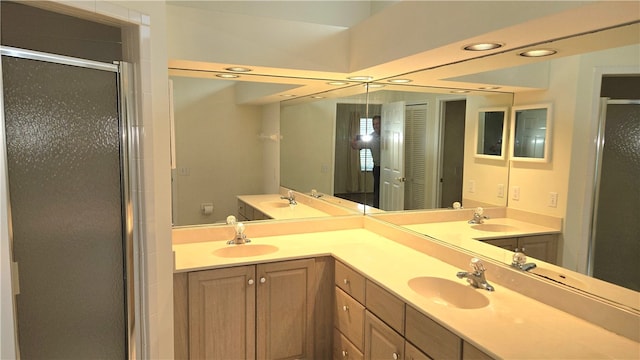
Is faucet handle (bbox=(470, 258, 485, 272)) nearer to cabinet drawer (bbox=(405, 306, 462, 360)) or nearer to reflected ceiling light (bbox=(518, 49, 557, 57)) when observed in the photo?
cabinet drawer (bbox=(405, 306, 462, 360))

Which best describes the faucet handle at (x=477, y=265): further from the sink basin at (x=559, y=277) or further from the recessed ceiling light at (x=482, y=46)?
the recessed ceiling light at (x=482, y=46)

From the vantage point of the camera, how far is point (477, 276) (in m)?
1.99

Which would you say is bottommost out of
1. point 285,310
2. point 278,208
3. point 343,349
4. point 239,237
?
point 343,349

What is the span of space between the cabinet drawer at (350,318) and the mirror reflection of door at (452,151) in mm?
830

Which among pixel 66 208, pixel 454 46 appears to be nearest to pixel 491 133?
pixel 454 46

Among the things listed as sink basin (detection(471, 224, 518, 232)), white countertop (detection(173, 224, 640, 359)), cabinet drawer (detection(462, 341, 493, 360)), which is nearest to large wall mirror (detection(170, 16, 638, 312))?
sink basin (detection(471, 224, 518, 232))

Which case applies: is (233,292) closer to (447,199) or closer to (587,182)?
(447,199)

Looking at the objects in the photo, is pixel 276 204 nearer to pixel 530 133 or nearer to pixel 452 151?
pixel 452 151

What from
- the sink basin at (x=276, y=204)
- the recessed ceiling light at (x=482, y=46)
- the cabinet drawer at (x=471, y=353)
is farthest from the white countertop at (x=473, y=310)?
the recessed ceiling light at (x=482, y=46)

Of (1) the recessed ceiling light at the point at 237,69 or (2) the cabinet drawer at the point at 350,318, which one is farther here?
(1) the recessed ceiling light at the point at 237,69

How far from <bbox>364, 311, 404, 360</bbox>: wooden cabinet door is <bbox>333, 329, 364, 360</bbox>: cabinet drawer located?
0.10 meters

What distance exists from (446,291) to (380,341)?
1.32ft

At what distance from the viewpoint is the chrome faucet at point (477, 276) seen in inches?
77.6

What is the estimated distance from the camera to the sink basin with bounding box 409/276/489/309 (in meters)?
1.98
